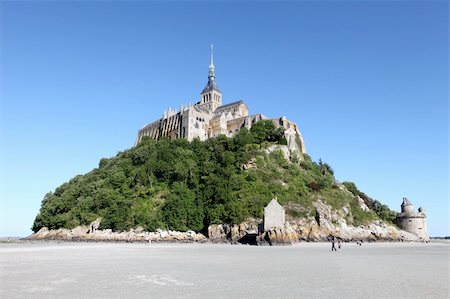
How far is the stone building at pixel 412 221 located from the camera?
6588cm

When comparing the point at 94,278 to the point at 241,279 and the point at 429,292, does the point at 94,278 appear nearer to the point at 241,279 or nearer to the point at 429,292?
the point at 241,279

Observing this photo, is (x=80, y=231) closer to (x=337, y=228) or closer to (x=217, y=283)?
(x=337, y=228)

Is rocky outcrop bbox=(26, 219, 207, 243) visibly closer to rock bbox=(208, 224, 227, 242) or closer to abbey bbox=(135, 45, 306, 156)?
rock bbox=(208, 224, 227, 242)

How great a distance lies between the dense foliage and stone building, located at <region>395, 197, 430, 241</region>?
12421 mm

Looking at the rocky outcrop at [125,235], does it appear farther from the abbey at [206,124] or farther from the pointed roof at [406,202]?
the pointed roof at [406,202]

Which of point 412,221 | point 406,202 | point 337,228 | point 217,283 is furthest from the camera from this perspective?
point 406,202

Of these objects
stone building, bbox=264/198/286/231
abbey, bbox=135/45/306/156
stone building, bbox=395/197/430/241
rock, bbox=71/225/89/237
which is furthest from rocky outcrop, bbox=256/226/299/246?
stone building, bbox=395/197/430/241

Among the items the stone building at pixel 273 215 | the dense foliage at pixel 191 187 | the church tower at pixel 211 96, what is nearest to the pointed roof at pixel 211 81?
the church tower at pixel 211 96

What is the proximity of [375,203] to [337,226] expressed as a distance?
25944 mm

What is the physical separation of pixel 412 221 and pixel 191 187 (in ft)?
133

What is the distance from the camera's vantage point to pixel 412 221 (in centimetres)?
6619

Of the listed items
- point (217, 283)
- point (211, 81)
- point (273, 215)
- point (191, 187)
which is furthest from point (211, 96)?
point (217, 283)

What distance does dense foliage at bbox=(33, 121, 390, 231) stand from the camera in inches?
2137

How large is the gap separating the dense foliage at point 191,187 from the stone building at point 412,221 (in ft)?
40.8
